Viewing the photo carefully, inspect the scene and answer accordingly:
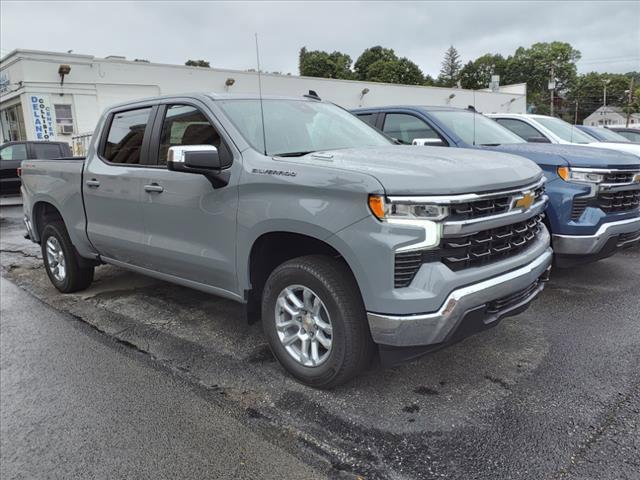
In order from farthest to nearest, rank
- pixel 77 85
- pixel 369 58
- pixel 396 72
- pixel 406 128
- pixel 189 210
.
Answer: pixel 369 58 → pixel 396 72 → pixel 77 85 → pixel 406 128 → pixel 189 210

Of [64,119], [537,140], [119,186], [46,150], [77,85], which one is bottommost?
[119,186]

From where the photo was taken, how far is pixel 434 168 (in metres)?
2.83

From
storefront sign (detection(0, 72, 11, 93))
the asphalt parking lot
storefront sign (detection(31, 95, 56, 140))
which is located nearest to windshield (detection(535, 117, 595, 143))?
the asphalt parking lot

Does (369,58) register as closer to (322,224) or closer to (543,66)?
(543,66)

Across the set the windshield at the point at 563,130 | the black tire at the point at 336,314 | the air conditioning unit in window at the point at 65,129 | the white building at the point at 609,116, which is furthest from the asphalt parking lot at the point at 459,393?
the white building at the point at 609,116

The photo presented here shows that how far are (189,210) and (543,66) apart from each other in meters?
105

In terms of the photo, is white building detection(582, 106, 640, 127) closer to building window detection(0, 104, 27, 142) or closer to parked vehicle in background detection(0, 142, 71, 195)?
building window detection(0, 104, 27, 142)

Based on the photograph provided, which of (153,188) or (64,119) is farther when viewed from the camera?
(64,119)

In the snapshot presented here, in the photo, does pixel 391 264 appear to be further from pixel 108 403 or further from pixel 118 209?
pixel 118 209

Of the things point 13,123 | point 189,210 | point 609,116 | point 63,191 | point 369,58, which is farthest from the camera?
point 609,116

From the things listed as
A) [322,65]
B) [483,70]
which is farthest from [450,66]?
[322,65]

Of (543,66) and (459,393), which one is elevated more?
(543,66)

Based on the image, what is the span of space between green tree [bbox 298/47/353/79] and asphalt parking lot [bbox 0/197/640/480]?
6671 cm

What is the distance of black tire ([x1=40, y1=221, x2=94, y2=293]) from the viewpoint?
5.34 meters
